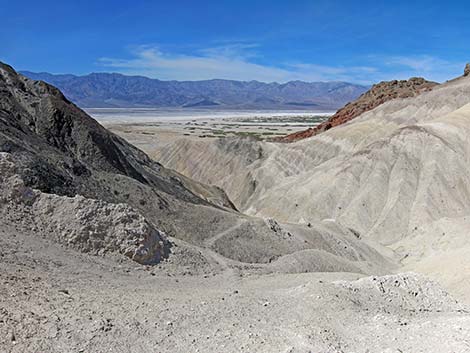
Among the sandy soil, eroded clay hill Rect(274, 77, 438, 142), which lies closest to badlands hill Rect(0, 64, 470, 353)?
the sandy soil

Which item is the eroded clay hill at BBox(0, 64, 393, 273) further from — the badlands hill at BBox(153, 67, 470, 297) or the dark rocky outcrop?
the badlands hill at BBox(153, 67, 470, 297)

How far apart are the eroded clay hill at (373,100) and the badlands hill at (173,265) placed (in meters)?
41.9

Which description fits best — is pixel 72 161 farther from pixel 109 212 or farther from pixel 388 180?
pixel 388 180

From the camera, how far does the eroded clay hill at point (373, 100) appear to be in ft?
269

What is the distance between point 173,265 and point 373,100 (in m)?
74.8

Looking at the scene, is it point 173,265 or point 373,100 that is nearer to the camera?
point 173,265

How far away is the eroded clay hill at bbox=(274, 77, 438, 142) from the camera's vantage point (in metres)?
82.1

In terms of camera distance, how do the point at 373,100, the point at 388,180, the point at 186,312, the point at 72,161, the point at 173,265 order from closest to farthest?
1. the point at 186,312
2. the point at 173,265
3. the point at 72,161
4. the point at 388,180
5. the point at 373,100

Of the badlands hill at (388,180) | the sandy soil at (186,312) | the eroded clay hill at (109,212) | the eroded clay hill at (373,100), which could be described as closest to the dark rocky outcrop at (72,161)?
the eroded clay hill at (109,212)

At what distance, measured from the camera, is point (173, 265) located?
691 inches

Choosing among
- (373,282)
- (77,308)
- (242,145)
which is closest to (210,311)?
(77,308)

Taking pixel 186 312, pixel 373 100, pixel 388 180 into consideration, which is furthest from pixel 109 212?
pixel 373 100

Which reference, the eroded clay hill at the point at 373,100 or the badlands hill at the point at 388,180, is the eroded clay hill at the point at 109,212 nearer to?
the badlands hill at the point at 388,180

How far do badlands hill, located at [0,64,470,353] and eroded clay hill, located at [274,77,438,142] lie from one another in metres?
41.9
